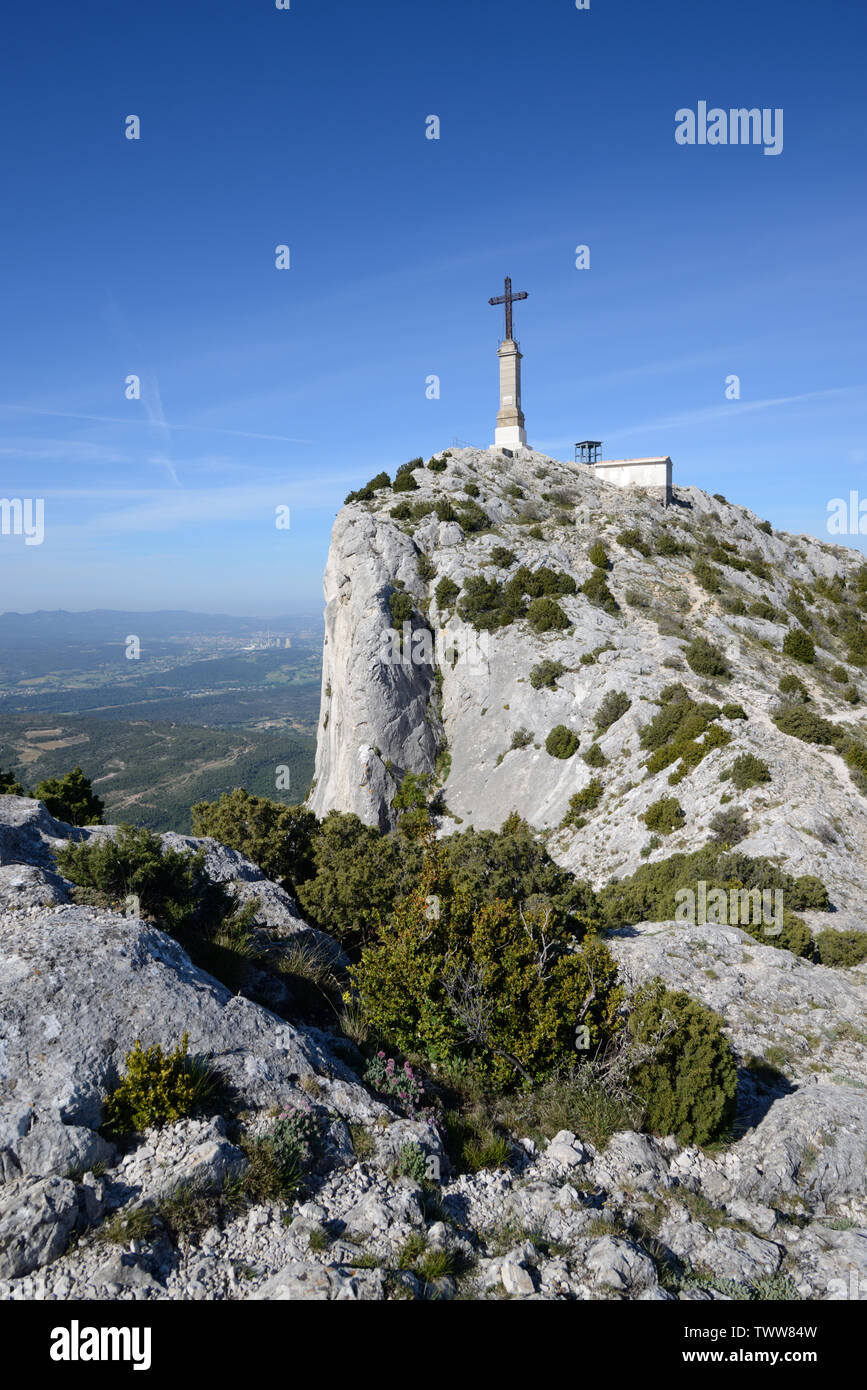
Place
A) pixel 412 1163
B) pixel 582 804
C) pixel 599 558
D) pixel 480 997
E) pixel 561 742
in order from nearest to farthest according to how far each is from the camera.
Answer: pixel 412 1163, pixel 480 997, pixel 582 804, pixel 561 742, pixel 599 558

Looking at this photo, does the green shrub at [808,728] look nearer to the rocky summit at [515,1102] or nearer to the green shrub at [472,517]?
the rocky summit at [515,1102]

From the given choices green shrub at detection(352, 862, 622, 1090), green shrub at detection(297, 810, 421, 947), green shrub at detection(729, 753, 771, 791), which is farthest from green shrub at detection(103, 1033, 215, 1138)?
green shrub at detection(729, 753, 771, 791)

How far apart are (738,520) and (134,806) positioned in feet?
333

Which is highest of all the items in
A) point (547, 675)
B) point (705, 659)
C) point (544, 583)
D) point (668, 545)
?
point (668, 545)

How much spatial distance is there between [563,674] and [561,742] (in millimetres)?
4956

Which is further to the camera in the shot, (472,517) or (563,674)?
(472,517)

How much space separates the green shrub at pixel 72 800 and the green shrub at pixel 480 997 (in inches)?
752

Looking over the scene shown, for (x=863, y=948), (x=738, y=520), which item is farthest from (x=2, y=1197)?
(x=738, y=520)

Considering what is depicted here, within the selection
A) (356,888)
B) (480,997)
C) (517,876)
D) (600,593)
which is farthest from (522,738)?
(480,997)

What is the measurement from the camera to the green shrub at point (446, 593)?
4641cm

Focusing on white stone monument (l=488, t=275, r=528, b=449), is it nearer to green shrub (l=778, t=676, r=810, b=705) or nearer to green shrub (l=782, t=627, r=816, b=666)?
green shrub (l=782, t=627, r=816, b=666)

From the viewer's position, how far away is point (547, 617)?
42.8 metres

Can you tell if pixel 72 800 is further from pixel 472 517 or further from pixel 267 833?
pixel 472 517
